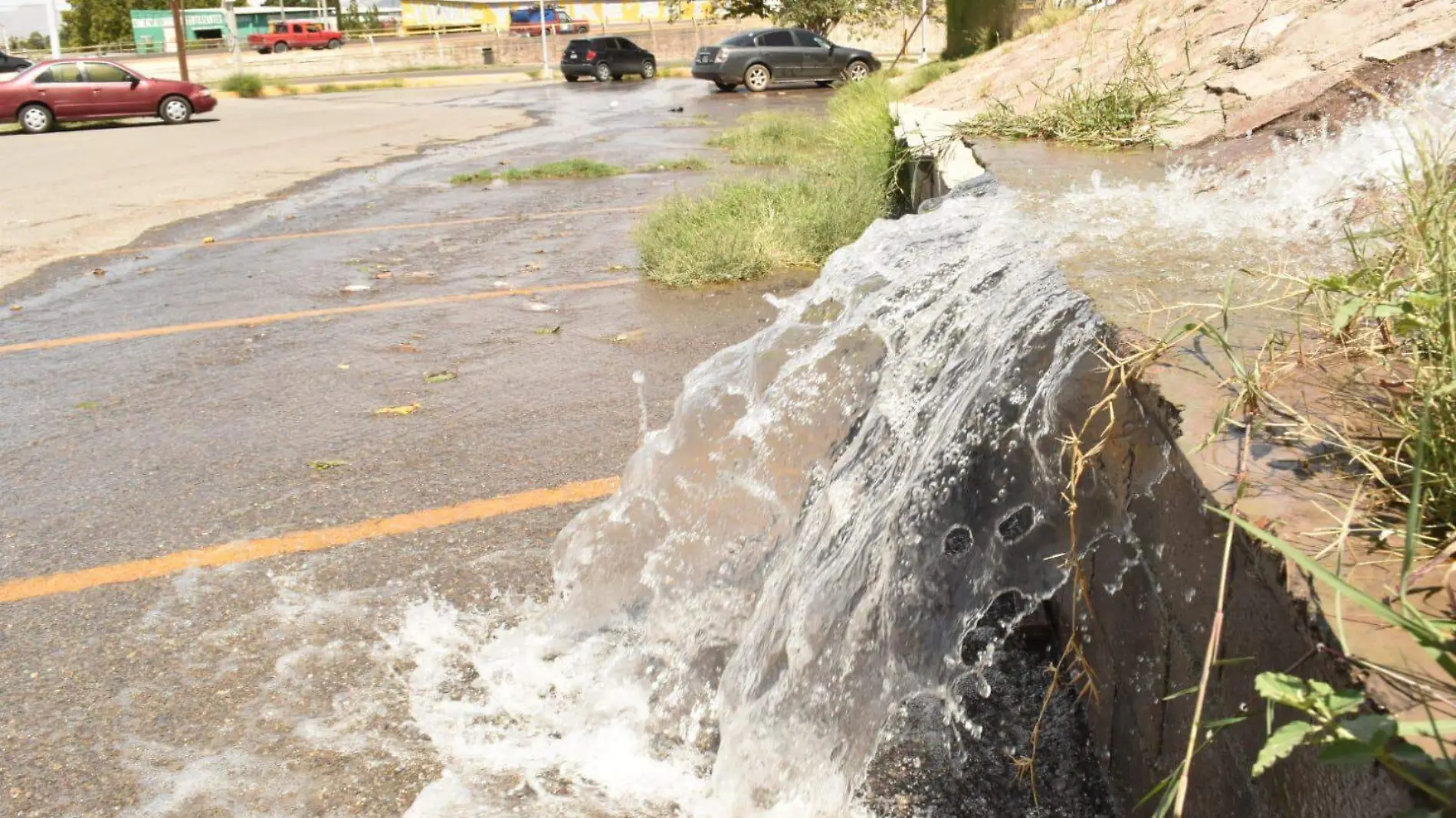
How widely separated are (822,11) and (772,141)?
30040mm

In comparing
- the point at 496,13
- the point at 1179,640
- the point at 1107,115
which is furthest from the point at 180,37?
the point at 496,13

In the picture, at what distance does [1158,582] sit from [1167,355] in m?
0.46

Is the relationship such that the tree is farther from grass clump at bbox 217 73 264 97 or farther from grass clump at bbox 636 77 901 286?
grass clump at bbox 636 77 901 286

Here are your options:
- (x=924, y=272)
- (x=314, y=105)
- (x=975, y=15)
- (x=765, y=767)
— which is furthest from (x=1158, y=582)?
(x=314, y=105)

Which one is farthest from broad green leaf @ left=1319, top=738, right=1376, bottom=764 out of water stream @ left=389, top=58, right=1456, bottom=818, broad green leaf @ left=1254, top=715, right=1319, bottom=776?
water stream @ left=389, top=58, right=1456, bottom=818

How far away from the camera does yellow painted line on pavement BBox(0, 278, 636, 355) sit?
6.64 meters

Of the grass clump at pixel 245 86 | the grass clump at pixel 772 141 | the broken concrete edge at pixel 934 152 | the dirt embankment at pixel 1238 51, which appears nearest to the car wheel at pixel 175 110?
the grass clump at pixel 245 86

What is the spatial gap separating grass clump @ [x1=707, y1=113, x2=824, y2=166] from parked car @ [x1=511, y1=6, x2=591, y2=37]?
54.0 m

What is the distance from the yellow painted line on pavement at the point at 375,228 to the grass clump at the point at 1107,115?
5.44m

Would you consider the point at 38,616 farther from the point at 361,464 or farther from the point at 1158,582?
the point at 1158,582

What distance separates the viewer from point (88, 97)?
2356 cm

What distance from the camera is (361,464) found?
466cm

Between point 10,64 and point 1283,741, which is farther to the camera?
point 10,64

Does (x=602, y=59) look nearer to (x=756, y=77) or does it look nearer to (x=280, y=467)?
(x=756, y=77)
